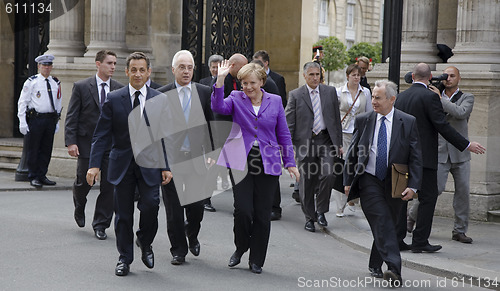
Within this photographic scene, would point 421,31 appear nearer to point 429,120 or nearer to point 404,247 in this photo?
point 429,120

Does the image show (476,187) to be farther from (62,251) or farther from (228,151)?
(62,251)

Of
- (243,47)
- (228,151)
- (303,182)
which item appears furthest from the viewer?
(243,47)

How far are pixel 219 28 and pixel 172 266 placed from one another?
7.26 meters

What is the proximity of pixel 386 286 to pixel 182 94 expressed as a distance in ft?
8.67

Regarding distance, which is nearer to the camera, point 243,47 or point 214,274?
point 214,274

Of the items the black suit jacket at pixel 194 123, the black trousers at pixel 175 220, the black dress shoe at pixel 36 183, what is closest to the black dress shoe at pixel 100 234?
the black trousers at pixel 175 220

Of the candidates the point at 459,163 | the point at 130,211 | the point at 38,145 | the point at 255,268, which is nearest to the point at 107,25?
the point at 38,145

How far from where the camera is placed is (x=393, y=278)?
712 centimetres

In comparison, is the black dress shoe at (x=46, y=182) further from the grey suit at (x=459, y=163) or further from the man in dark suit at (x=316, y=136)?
the grey suit at (x=459, y=163)

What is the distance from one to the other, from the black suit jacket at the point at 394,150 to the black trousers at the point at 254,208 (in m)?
0.74

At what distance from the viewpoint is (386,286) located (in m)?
7.29

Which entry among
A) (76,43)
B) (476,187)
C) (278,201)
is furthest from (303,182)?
(76,43)

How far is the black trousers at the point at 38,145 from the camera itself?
13.1 metres

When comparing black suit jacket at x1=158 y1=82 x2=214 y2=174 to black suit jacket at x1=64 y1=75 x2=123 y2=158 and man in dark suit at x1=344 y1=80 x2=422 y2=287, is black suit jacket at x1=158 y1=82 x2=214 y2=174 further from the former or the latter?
black suit jacket at x1=64 y1=75 x2=123 y2=158
